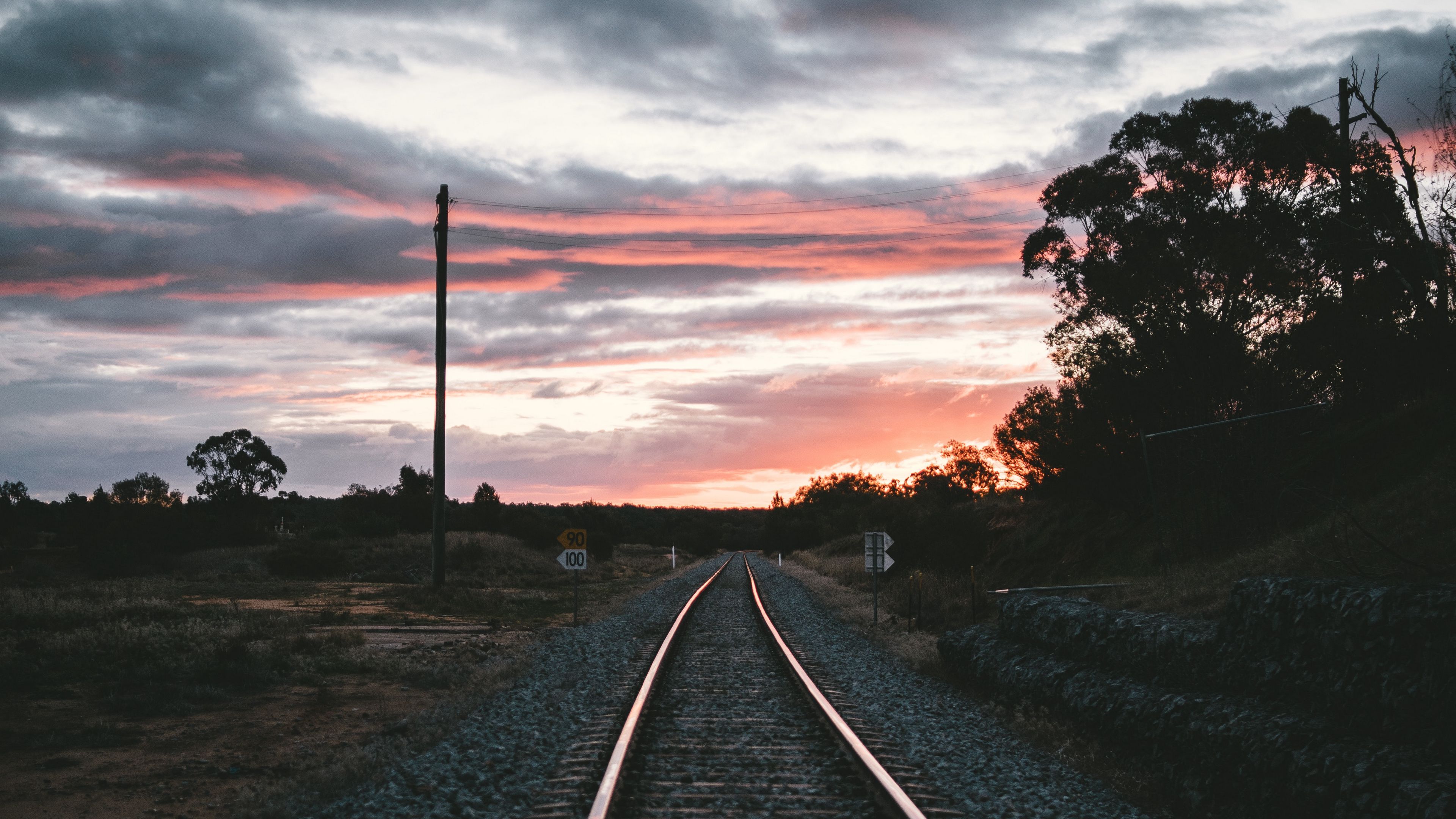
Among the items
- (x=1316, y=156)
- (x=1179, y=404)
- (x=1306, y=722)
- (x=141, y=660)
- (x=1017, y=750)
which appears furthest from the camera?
(x=1179, y=404)

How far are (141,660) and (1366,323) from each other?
3130cm

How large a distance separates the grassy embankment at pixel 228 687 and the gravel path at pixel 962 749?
4.85 meters

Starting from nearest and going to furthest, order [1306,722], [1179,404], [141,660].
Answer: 1. [1306,722]
2. [141,660]
3. [1179,404]

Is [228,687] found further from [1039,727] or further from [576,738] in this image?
[1039,727]

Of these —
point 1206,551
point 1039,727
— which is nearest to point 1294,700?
point 1039,727

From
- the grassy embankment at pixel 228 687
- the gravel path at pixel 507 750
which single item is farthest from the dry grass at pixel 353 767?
the gravel path at pixel 507 750

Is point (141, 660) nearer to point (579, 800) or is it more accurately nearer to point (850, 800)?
point (579, 800)

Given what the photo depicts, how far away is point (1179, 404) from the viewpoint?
28.4 meters

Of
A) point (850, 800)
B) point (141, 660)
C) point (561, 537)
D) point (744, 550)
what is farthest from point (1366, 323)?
point (744, 550)

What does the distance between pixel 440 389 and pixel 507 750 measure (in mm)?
21044

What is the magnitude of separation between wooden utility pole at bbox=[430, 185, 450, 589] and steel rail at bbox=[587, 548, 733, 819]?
14041mm

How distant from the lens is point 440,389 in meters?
28.0

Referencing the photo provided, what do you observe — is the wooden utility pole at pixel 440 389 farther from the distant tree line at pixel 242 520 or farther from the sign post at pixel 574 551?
the distant tree line at pixel 242 520

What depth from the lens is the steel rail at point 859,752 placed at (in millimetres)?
6332
